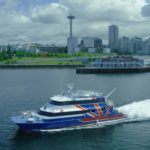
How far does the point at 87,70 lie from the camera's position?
370ft

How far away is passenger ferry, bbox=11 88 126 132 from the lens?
107ft

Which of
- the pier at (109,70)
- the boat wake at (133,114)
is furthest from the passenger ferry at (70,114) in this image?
the pier at (109,70)

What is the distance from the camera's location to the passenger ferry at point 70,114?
32.5 metres

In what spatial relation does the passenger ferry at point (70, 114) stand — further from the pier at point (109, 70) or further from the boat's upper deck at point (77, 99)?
the pier at point (109, 70)

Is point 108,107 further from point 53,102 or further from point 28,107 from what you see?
point 28,107

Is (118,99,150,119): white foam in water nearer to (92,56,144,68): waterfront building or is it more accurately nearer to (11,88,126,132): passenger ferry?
(11,88,126,132): passenger ferry

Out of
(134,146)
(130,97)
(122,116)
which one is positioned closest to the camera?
(134,146)

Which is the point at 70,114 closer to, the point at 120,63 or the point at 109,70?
the point at 109,70

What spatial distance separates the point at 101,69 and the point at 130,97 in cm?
6007

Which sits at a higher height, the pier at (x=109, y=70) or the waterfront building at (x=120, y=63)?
the waterfront building at (x=120, y=63)

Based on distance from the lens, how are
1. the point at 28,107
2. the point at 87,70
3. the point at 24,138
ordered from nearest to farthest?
the point at 24,138, the point at 28,107, the point at 87,70

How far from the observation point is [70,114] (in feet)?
110

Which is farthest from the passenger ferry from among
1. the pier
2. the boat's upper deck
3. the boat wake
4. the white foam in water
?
the pier

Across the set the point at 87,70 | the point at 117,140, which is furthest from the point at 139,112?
the point at 87,70
